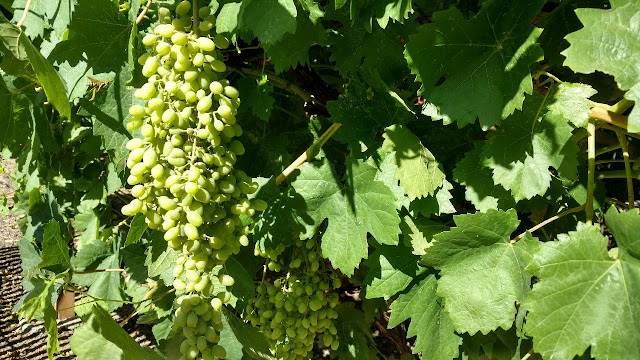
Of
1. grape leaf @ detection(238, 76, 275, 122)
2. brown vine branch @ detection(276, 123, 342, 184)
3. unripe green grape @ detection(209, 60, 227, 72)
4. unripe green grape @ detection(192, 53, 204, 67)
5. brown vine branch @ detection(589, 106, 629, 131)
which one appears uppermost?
unripe green grape @ detection(192, 53, 204, 67)

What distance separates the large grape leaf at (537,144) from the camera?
1.19m

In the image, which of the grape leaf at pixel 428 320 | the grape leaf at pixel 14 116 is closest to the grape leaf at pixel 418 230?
the grape leaf at pixel 428 320

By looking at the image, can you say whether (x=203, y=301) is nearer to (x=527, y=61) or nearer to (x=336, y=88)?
(x=527, y=61)

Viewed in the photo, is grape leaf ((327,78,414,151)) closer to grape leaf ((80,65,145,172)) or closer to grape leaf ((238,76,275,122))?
grape leaf ((238,76,275,122))

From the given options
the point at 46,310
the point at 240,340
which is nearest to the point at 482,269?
the point at 240,340

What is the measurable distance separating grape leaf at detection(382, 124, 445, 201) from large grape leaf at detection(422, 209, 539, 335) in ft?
0.44

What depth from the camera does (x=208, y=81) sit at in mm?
1060

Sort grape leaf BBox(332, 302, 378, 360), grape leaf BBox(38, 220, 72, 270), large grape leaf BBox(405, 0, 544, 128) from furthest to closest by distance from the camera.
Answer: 1. grape leaf BBox(332, 302, 378, 360)
2. grape leaf BBox(38, 220, 72, 270)
3. large grape leaf BBox(405, 0, 544, 128)

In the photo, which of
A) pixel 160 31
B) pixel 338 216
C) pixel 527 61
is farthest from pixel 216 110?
pixel 527 61

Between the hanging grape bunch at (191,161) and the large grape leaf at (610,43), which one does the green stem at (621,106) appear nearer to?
the large grape leaf at (610,43)

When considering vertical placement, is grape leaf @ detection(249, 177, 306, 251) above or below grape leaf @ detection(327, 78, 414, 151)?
below

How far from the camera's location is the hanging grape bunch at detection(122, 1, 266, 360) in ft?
3.30

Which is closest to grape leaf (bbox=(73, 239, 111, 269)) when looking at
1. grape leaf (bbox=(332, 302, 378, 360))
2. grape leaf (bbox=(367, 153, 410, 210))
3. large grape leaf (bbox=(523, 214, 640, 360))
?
grape leaf (bbox=(332, 302, 378, 360))

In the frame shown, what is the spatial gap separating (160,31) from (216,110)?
19 centimetres
